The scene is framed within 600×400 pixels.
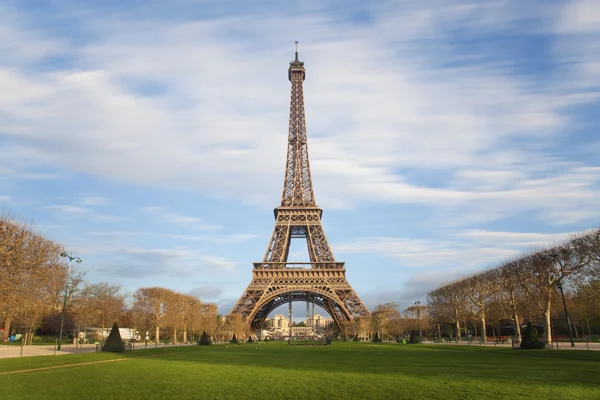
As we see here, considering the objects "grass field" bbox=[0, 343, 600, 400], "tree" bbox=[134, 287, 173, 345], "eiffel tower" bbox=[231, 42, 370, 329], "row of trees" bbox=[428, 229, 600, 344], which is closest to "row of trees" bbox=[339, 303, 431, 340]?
"eiffel tower" bbox=[231, 42, 370, 329]

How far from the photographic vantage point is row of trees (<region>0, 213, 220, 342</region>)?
124 feet

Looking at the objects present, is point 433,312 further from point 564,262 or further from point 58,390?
point 58,390

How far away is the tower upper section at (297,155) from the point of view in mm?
87688

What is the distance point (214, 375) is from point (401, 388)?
8.56 meters

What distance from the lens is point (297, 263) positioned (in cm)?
8106

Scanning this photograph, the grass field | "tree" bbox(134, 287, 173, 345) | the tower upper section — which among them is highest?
the tower upper section

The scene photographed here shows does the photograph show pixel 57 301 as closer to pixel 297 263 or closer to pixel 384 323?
pixel 297 263

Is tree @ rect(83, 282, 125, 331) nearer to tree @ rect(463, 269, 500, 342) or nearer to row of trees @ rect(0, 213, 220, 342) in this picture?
row of trees @ rect(0, 213, 220, 342)

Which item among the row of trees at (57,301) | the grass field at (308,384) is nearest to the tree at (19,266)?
the row of trees at (57,301)

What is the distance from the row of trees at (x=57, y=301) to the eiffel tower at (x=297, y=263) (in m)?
9.84

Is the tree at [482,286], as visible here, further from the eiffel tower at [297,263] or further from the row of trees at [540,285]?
the eiffel tower at [297,263]

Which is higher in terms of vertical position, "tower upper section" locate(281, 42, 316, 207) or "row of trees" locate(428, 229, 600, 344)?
"tower upper section" locate(281, 42, 316, 207)

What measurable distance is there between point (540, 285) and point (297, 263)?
1660 inches

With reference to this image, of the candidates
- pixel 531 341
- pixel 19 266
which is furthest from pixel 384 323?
pixel 19 266
